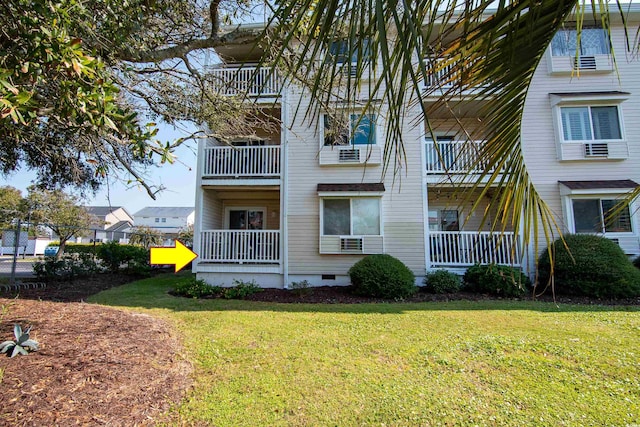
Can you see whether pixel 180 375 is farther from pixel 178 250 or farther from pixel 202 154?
pixel 202 154

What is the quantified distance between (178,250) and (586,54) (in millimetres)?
14078

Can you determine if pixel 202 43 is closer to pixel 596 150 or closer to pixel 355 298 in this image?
pixel 355 298

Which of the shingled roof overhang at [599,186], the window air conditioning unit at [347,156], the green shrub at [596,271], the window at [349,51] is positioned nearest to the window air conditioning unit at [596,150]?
the shingled roof overhang at [599,186]

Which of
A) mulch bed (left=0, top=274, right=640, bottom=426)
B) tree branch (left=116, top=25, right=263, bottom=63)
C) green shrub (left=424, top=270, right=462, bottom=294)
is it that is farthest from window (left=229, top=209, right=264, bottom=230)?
tree branch (left=116, top=25, right=263, bottom=63)

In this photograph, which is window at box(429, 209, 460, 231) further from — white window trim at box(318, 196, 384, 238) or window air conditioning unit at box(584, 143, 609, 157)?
window air conditioning unit at box(584, 143, 609, 157)

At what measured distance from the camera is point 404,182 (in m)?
9.94

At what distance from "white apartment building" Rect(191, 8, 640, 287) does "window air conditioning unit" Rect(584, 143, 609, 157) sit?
0.03m

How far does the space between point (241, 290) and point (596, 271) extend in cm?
919

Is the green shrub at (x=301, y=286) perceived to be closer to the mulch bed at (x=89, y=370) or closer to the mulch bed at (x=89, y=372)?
A: the mulch bed at (x=89, y=370)

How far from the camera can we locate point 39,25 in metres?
2.67

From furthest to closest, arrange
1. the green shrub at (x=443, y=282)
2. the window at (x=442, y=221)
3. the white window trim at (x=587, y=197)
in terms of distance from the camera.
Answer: the window at (x=442, y=221), the white window trim at (x=587, y=197), the green shrub at (x=443, y=282)

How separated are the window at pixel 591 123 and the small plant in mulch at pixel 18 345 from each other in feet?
42.9

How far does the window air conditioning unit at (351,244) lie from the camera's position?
31.7 feet

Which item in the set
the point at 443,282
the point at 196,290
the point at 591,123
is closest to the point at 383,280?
the point at 443,282
